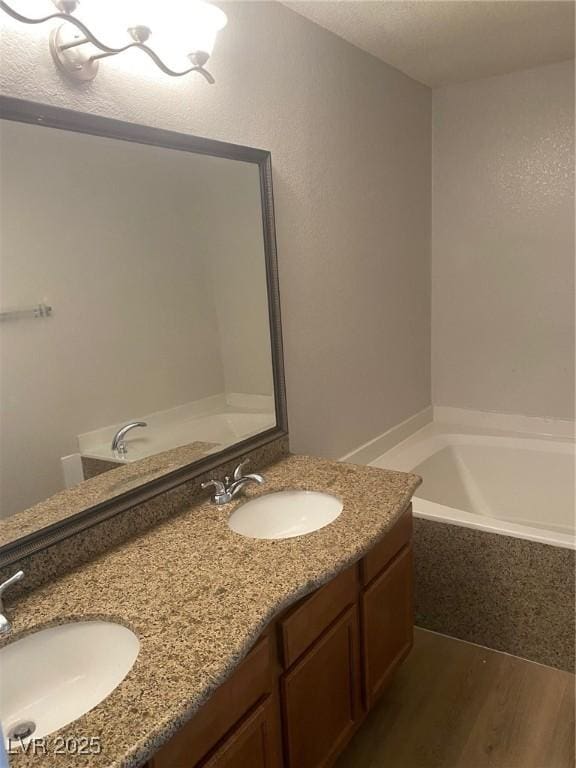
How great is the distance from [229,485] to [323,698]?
2.08ft

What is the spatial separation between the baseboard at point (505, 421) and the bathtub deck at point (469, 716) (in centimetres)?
129

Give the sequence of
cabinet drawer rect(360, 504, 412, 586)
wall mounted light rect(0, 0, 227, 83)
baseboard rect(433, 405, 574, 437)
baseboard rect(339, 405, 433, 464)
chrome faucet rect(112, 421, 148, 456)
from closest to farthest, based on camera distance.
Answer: wall mounted light rect(0, 0, 227, 83)
chrome faucet rect(112, 421, 148, 456)
cabinet drawer rect(360, 504, 412, 586)
baseboard rect(339, 405, 433, 464)
baseboard rect(433, 405, 574, 437)

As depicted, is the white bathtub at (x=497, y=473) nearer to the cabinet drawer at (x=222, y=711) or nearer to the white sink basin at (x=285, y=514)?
the white sink basin at (x=285, y=514)

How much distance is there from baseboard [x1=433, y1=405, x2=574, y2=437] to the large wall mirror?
1615mm

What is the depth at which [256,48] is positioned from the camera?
72.9 inches

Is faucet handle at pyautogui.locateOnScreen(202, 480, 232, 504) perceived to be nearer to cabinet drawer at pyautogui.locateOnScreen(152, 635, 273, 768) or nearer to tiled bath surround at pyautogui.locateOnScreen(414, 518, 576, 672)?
cabinet drawer at pyautogui.locateOnScreen(152, 635, 273, 768)

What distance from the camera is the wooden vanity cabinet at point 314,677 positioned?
3.58ft

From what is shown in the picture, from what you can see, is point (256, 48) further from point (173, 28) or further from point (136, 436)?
point (136, 436)

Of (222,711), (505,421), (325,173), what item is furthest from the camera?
(505,421)

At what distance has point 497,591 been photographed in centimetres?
215

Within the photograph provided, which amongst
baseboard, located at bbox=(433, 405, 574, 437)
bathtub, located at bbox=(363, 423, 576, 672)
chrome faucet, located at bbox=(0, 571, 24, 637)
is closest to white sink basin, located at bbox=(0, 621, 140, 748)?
chrome faucet, located at bbox=(0, 571, 24, 637)

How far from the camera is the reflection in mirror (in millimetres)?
1267

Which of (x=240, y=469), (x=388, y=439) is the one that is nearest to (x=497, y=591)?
(x=388, y=439)

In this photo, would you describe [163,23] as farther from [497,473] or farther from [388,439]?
[497,473]
